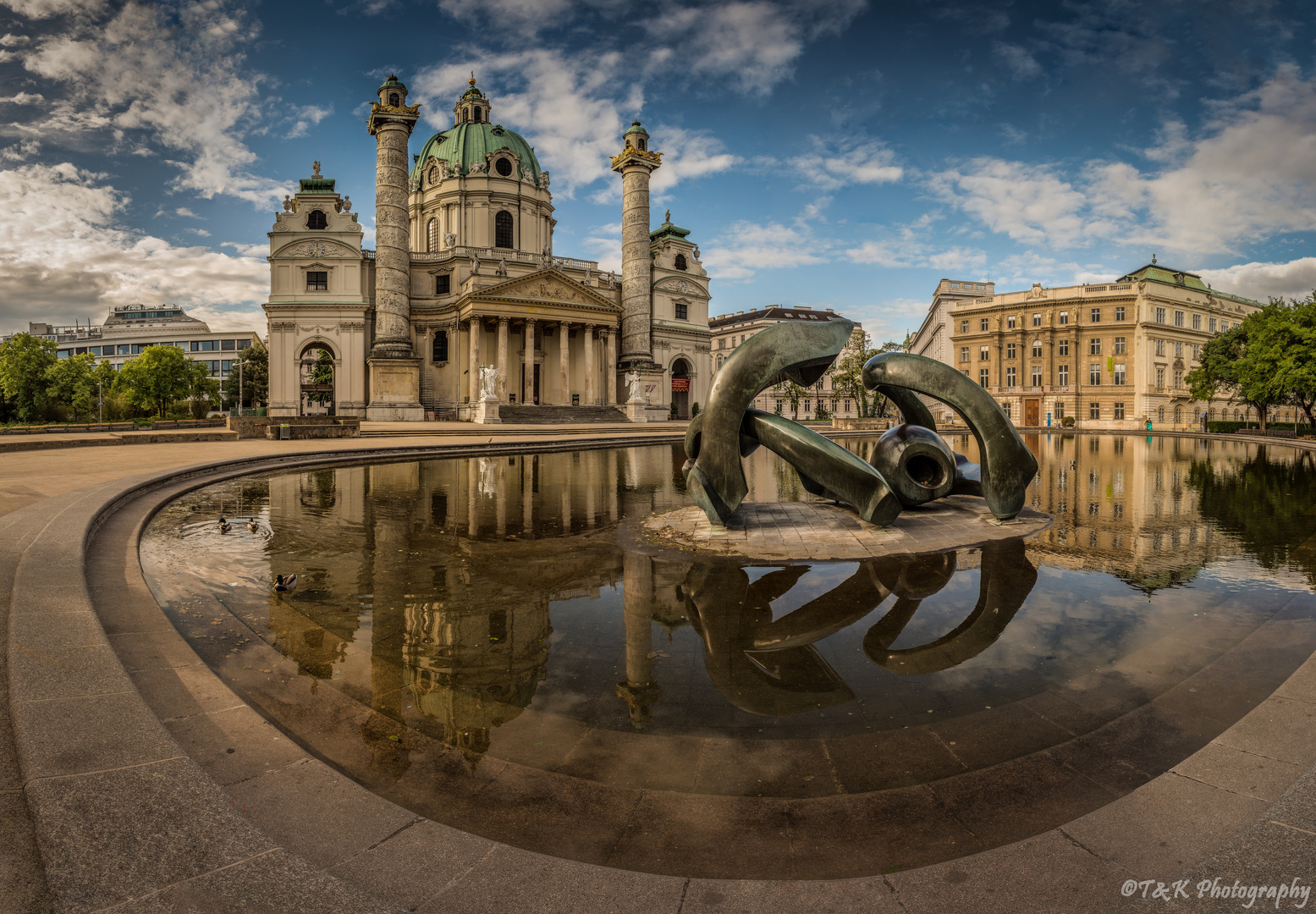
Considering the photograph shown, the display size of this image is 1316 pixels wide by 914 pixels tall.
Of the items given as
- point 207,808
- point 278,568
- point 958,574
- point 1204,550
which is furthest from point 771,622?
point 1204,550

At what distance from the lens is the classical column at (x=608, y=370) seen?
2404 inches

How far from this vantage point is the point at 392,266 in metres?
53.2

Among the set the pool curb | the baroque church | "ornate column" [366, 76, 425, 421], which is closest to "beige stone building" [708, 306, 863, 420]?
the baroque church

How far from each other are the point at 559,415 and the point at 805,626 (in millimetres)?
46597

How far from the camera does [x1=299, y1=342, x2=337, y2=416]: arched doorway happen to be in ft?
190

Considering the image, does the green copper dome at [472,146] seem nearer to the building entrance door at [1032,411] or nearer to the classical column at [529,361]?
the classical column at [529,361]

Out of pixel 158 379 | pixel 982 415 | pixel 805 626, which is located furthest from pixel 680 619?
pixel 158 379

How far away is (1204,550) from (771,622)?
27.2 ft

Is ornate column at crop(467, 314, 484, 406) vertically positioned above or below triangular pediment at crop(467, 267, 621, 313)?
below

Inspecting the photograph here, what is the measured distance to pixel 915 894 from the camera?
279 cm

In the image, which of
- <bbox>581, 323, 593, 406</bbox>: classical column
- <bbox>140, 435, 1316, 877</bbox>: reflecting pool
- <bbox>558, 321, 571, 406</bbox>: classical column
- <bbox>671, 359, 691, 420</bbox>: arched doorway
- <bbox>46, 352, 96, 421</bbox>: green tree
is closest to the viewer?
<bbox>140, 435, 1316, 877</bbox>: reflecting pool

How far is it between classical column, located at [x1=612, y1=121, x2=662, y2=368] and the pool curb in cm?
5836

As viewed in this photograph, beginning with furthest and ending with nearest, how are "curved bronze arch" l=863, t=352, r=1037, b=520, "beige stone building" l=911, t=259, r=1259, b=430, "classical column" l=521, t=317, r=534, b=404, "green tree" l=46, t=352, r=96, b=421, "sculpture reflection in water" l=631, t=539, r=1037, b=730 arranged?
"beige stone building" l=911, t=259, r=1259, b=430 < "classical column" l=521, t=317, r=534, b=404 < "green tree" l=46, t=352, r=96, b=421 < "curved bronze arch" l=863, t=352, r=1037, b=520 < "sculpture reflection in water" l=631, t=539, r=1037, b=730

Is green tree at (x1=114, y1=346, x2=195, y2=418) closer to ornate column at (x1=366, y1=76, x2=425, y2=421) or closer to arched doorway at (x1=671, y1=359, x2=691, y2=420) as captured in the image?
ornate column at (x1=366, y1=76, x2=425, y2=421)
